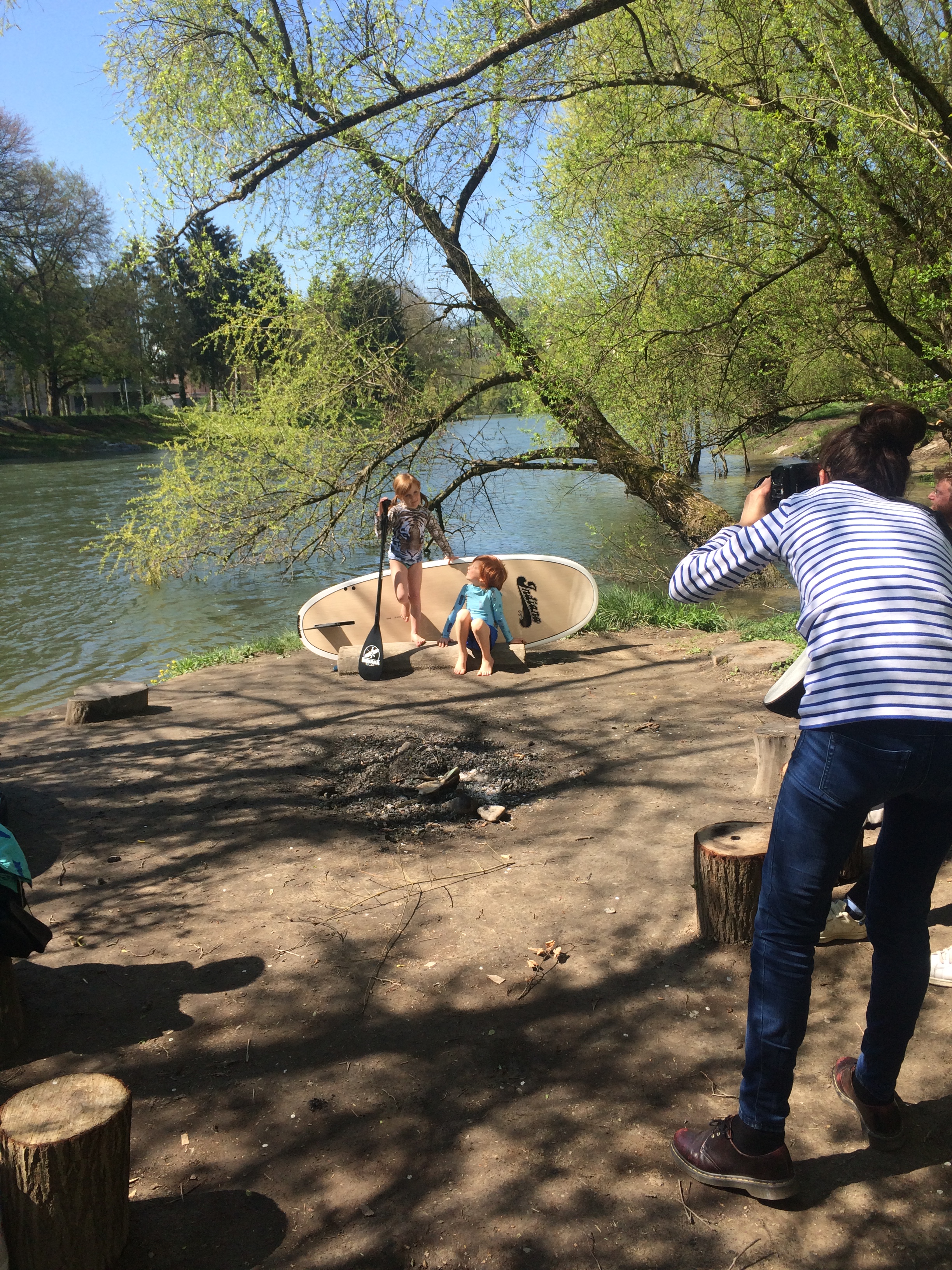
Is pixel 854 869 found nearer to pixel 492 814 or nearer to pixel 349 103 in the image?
pixel 492 814

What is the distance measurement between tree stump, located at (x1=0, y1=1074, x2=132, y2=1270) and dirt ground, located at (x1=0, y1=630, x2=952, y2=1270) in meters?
0.19

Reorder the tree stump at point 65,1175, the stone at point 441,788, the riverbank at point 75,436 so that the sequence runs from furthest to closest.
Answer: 1. the riverbank at point 75,436
2. the stone at point 441,788
3. the tree stump at point 65,1175

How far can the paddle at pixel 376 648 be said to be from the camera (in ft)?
27.3

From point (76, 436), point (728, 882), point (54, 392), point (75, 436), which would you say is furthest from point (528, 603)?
point (54, 392)

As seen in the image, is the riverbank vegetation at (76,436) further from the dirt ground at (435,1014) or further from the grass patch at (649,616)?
the dirt ground at (435,1014)

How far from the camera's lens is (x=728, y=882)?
11.6 feet

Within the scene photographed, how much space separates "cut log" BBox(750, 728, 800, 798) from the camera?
4660 millimetres

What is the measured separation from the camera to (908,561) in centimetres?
215

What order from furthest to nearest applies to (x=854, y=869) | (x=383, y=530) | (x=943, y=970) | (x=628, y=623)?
1. (x=628, y=623)
2. (x=383, y=530)
3. (x=854, y=869)
4. (x=943, y=970)

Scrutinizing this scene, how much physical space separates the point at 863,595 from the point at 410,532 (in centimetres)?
714

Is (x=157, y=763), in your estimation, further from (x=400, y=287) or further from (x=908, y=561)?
(x=400, y=287)

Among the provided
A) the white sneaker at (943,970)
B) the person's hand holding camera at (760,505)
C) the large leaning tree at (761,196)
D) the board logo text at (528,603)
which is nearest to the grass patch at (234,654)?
the board logo text at (528,603)

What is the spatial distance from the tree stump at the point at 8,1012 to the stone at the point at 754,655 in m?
5.84

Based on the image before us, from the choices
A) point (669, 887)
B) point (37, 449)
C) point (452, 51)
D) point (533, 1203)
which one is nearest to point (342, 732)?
point (669, 887)
